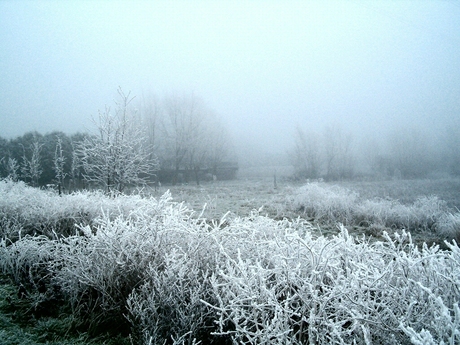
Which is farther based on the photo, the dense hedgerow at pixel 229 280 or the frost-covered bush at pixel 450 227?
the frost-covered bush at pixel 450 227

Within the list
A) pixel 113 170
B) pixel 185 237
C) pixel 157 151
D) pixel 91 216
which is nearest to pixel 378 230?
pixel 185 237

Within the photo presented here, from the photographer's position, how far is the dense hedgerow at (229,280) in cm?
170

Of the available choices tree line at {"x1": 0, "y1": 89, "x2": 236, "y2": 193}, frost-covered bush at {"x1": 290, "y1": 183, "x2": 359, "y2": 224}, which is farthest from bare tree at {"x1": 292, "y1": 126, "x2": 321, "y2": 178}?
frost-covered bush at {"x1": 290, "y1": 183, "x2": 359, "y2": 224}

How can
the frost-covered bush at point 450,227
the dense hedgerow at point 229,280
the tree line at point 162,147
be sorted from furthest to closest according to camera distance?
the tree line at point 162,147 < the frost-covered bush at point 450,227 < the dense hedgerow at point 229,280

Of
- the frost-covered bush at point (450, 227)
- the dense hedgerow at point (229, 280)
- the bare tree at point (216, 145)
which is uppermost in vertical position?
the bare tree at point (216, 145)

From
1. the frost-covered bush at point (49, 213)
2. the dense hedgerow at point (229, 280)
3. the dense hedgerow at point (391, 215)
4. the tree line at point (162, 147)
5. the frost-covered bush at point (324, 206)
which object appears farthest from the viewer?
the tree line at point (162, 147)

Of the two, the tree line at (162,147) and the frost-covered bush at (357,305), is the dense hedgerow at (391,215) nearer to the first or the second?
the frost-covered bush at (357,305)

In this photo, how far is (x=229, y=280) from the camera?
2213mm

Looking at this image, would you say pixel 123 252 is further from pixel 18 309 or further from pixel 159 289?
pixel 18 309

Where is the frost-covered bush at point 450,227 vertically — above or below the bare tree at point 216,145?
below

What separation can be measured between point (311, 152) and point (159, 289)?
34.7 metres

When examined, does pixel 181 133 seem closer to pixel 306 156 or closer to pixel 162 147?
pixel 162 147

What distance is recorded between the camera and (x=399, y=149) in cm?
2427

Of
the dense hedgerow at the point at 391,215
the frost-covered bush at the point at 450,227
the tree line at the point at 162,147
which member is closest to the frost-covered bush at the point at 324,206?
the dense hedgerow at the point at 391,215
